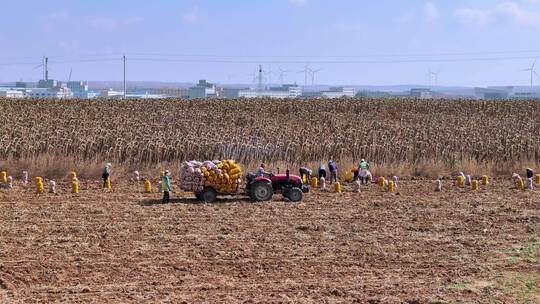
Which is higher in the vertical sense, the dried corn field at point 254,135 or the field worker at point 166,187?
the dried corn field at point 254,135

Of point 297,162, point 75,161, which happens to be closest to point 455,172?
point 297,162

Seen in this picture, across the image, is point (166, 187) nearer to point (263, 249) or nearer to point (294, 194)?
point (294, 194)

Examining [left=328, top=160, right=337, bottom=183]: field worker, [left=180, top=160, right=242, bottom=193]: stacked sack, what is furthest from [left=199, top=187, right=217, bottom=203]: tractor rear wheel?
[left=328, top=160, right=337, bottom=183]: field worker

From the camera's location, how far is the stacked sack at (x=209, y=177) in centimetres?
1919

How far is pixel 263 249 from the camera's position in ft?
46.0

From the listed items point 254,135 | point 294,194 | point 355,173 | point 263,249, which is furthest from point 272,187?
point 254,135

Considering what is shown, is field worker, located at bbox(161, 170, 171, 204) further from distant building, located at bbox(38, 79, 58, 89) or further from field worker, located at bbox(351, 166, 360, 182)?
distant building, located at bbox(38, 79, 58, 89)

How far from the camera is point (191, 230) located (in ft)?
51.6

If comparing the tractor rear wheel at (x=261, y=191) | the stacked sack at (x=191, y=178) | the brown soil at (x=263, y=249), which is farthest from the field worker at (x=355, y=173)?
the stacked sack at (x=191, y=178)

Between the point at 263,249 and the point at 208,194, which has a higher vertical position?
the point at 208,194

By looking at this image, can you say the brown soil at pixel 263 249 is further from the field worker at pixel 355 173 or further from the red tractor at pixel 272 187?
the field worker at pixel 355 173

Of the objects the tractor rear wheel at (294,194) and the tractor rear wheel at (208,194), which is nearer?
the tractor rear wheel at (208,194)

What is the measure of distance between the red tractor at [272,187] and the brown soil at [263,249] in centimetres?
32

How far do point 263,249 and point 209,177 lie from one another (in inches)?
216
